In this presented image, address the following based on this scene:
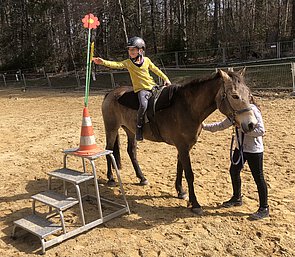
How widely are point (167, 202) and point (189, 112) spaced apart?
143cm

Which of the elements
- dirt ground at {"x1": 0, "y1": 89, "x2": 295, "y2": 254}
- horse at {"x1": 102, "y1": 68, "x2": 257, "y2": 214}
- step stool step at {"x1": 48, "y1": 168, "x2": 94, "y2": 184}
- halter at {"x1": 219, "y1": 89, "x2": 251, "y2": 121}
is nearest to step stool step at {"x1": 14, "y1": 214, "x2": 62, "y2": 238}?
dirt ground at {"x1": 0, "y1": 89, "x2": 295, "y2": 254}

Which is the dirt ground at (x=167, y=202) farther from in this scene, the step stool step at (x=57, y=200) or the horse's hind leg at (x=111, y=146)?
the step stool step at (x=57, y=200)

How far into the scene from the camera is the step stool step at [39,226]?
11.8ft

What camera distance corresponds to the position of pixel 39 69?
3128 centimetres

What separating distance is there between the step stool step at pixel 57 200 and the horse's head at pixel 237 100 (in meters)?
2.15

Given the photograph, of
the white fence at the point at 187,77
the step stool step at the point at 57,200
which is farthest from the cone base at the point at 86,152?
the white fence at the point at 187,77

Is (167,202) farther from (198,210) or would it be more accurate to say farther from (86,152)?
(86,152)

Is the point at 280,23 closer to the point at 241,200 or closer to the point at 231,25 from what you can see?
the point at 231,25

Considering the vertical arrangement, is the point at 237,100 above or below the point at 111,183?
above

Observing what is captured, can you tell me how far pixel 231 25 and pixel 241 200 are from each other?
916 inches

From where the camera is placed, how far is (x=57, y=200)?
12.8 ft

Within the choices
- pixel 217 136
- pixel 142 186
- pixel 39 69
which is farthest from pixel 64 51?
pixel 142 186

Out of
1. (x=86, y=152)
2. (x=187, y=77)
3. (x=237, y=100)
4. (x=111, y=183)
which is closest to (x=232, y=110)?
(x=237, y=100)

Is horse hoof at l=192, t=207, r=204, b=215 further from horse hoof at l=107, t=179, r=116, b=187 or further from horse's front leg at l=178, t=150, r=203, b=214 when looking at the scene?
horse hoof at l=107, t=179, r=116, b=187
